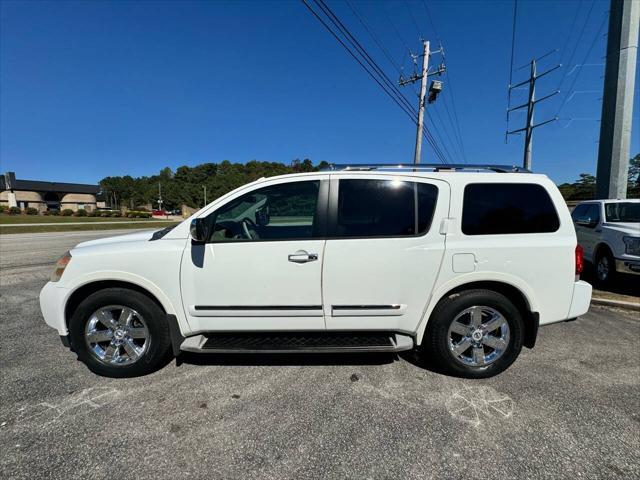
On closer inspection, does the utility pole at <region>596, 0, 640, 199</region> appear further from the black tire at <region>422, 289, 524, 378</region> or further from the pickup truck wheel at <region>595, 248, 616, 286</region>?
the black tire at <region>422, 289, 524, 378</region>

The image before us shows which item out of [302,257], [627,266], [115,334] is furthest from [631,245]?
[115,334]

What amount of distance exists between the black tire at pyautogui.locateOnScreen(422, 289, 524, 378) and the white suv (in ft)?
0.04

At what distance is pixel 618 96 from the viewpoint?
7.98 metres

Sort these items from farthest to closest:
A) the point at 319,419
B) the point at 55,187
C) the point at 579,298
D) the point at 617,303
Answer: the point at 55,187 → the point at 617,303 → the point at 579,298 → the point at 319,419

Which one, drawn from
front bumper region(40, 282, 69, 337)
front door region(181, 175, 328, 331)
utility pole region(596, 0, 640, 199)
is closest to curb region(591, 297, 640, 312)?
utility pole region(596, 0, 640, 199)

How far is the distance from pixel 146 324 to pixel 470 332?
2.97m

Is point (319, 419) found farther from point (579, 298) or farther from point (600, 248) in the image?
point (600, 248)

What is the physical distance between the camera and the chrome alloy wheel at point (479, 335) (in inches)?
119

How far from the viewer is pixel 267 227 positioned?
10.3 ft

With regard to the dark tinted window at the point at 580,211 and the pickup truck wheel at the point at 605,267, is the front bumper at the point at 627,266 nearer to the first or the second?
the pickup truck wheel at the point at 605,267

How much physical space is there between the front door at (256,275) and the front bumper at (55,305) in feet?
3.65

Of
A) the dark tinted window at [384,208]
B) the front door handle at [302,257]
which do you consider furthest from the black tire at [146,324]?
the dark tinted window at [384,208]

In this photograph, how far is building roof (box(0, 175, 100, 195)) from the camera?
86.9 meters

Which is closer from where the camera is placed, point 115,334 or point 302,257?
point 302,257
